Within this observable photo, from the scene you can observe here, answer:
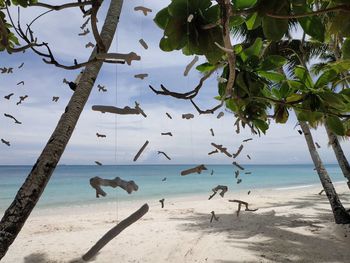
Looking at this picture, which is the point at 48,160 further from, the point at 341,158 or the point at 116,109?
the point at 341,158

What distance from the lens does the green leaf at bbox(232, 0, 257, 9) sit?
3.07 feet

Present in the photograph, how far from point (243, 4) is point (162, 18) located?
0.25 meters

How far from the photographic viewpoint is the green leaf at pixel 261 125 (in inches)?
55.9

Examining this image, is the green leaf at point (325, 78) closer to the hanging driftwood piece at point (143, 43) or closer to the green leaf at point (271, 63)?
the green leaf at point (271, 63)

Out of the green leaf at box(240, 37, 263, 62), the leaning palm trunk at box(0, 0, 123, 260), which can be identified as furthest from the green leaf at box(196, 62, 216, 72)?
the leaning palm trunk at box(0, 0, 123, 260)

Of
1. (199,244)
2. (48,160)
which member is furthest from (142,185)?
(48,160)

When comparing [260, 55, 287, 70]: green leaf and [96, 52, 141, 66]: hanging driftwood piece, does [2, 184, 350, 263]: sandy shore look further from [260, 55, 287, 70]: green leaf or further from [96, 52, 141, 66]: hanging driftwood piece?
[96, 52, 141, 66]: hanging driftwood piece

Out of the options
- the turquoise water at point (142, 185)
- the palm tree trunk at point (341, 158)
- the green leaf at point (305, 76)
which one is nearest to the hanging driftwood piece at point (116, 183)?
the green leaf at point (305, 76)

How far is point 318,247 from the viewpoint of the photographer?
248 inches

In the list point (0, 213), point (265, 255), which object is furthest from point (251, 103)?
point (0, 213)

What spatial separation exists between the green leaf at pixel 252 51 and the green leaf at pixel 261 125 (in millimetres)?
330

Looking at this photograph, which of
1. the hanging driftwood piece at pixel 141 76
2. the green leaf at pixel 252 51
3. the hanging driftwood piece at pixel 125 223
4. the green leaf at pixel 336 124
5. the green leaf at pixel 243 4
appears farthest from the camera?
the hanging driftwood piece at pixel 141 76

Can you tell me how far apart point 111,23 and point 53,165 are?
1.06 metres

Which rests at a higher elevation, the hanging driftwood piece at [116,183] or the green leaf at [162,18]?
the green leaf at [162,18]
